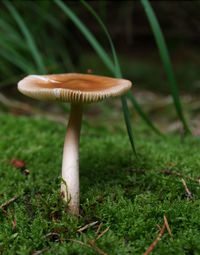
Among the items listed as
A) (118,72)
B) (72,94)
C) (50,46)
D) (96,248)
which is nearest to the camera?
(96,248)

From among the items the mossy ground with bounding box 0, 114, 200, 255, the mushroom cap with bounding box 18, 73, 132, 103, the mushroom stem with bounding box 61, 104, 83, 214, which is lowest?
the mossy ground with bounding box 0, 114, 200, 255

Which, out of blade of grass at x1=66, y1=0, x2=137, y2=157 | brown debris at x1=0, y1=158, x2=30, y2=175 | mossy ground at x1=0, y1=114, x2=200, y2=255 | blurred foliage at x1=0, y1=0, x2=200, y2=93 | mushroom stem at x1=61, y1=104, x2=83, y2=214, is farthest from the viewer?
blurred foliage at x1=0, y1=0, x2=200, y2=93

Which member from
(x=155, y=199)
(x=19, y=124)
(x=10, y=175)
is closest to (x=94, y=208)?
(x=155, y=199)

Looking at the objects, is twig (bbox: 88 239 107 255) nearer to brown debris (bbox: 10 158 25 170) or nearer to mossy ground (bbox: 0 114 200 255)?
mossy ground (bbox: 0 114 200 255)

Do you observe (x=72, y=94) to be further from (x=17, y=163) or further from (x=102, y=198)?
(x=17, y=163)

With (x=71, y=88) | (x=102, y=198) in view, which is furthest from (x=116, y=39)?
(x=102, y=198)

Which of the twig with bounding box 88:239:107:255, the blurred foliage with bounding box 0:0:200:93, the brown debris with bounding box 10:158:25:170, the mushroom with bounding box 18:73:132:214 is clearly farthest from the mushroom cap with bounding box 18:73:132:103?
the blurred foliage with bounding box 0:0:200:93

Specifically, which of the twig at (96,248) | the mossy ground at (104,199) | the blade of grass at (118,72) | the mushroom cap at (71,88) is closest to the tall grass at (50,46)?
the blade of grass at (118,72)

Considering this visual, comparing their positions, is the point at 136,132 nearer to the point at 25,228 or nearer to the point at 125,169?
the point at 125,169
